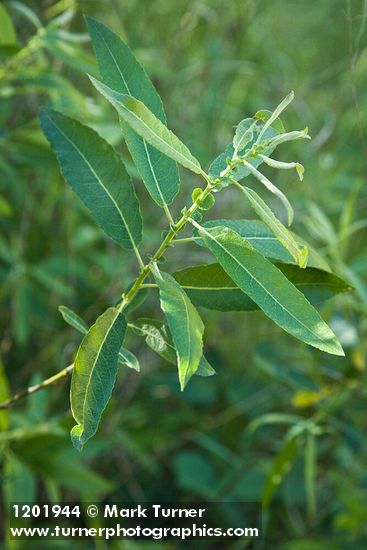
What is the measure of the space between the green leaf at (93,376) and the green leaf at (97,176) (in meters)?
0.10

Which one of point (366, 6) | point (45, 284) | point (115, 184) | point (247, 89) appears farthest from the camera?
point (247, 89)

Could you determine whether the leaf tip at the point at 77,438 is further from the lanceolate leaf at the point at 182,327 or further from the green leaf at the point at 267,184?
the green leaf at the point at 267,184

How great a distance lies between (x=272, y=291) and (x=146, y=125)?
16 cm

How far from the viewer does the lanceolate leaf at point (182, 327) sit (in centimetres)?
52

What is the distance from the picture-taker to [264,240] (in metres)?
0.65

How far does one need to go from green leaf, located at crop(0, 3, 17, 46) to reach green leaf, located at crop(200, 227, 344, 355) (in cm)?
55

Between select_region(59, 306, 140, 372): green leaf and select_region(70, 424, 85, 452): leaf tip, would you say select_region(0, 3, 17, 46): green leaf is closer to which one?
select_region(59, 306, 140, 372): green leaf

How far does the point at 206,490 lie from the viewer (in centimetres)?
158

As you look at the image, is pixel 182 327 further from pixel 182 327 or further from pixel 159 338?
pixel 159 338

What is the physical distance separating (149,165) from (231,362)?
1210 mm

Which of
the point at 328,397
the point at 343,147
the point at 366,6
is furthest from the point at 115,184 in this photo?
the point at 343,147

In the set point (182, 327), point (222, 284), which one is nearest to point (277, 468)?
point (222, 284)

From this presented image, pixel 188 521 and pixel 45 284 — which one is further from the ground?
pixel 45 284

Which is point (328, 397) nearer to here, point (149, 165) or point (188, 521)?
point (188, 521)
